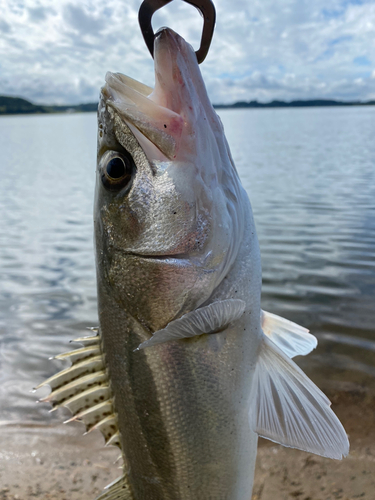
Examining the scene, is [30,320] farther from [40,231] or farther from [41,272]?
[40,231]

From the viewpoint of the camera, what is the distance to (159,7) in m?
1.43

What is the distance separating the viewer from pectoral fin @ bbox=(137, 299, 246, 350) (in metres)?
1.45

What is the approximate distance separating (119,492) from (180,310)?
94 centimetres

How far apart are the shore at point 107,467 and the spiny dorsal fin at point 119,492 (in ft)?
5.39

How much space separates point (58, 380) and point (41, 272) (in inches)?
308

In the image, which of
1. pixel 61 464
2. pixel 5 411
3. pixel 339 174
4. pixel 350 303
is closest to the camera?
pixel 61 464

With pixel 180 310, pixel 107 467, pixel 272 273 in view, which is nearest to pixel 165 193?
pixel 180 310

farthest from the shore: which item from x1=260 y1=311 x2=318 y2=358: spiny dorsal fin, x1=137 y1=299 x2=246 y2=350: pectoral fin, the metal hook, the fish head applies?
the metal hook

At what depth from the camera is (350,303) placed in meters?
6.50

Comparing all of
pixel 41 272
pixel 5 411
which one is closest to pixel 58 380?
pixel 5 411

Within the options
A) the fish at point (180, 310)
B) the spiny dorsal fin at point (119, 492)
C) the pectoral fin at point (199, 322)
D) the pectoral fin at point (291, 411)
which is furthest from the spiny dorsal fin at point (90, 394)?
the pectoral fin at point (291, 411)

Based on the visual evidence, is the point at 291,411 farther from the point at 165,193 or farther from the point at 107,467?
the point at 107,467

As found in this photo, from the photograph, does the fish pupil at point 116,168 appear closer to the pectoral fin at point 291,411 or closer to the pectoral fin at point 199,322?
the pectoral fin at point 199,322

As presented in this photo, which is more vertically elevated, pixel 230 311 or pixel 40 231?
pixel 230 311
